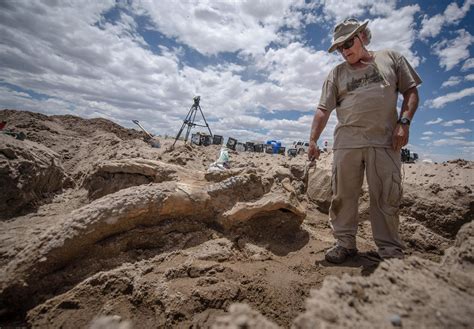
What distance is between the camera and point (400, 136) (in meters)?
1.92

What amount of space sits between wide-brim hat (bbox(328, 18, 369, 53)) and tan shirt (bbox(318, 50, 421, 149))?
0.83 ft

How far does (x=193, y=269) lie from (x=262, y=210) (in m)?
0.91

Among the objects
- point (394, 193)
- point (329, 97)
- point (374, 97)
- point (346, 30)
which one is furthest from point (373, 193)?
point (346, 30)

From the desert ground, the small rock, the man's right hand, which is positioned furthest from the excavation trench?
the small rock

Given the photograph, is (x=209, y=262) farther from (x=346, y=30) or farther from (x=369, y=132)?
(x=346, y=30)

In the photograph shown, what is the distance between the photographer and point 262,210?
7.93 feet

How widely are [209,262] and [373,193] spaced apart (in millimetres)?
1484

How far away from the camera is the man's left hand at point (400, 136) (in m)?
1.93

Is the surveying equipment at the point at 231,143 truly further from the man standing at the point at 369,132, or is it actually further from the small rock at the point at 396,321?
the small rock at the point at 396,321

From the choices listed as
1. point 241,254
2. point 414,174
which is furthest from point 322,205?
point 414,174

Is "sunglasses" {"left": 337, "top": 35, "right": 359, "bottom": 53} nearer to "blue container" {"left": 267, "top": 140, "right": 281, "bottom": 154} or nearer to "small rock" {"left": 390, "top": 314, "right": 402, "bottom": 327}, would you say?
"small rock" {"left": 390, "top": 314, "right": 402, "bottom": 327}

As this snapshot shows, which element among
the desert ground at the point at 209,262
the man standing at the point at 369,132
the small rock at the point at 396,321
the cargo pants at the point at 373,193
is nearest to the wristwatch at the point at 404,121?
the man standing at the point at 369,132

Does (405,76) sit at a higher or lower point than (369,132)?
higher

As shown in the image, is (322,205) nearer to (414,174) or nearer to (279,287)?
(279,287)
